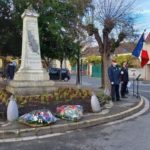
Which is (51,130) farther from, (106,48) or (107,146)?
(106,48)

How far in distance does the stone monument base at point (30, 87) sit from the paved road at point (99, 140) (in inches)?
195

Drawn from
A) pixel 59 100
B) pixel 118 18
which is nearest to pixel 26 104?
pixel 59 100

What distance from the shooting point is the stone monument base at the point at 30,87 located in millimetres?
14773

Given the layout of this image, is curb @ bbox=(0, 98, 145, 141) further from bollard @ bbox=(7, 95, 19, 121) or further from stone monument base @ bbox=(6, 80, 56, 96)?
stone monument base @ bbox=(6, 80, 56, 96)

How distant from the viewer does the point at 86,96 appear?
559 inches

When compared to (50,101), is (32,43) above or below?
above

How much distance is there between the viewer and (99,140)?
29.3ft

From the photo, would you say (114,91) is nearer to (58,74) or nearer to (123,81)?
(123,81)

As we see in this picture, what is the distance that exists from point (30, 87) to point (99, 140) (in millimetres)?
6538

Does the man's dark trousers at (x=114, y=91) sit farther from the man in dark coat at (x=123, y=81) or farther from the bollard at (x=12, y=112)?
the bollard at (x=12, y=112)

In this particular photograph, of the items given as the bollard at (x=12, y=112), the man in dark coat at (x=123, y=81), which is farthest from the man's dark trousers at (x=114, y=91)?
the bollard at (x=12, y=112)

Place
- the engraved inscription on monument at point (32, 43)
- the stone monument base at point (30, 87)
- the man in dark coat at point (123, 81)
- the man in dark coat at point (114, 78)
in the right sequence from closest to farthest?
1. the stone monument base at point (30, 87)
2. the engraved inscription on monument at point (32, 43)
3. the man in dark coat at point (114, 78)
4. the man in dark coat at point (123, 81)

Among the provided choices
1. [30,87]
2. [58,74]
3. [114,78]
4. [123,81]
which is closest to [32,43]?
[30,87]

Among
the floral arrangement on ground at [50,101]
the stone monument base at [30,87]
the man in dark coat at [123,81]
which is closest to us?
the floral arrangement on ground at [50,101]
